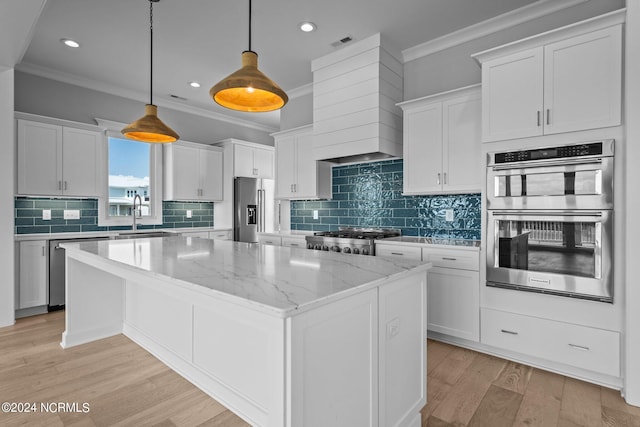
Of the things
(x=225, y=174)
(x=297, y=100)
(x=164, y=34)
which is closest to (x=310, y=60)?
(x=297, y=100)

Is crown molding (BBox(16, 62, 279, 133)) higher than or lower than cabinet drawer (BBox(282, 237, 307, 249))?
higher

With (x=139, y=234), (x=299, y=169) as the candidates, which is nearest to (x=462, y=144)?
(x=299, y=169)

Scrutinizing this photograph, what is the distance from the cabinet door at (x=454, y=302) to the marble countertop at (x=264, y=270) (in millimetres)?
1301

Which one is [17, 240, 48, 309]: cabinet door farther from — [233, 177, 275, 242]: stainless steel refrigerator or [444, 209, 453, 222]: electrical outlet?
[444, 209, 453, 222]: electrical outlet

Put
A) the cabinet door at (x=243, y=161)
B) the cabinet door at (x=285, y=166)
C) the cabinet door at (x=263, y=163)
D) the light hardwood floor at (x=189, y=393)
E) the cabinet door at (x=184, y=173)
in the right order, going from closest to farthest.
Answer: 1. the light hardwood floor at (x=189, y=393)
2. the cabinet door at (x=285, y=166)
3. the cabinet door at (x=184, y=173)
4. the cabinet door at (x=243, y=161)
5. the cabinet door at (x=263, y=163)

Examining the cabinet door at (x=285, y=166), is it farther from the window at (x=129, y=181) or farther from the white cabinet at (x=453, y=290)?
the white cabinet at (x=453, y=290)

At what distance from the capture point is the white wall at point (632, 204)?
2.15 m

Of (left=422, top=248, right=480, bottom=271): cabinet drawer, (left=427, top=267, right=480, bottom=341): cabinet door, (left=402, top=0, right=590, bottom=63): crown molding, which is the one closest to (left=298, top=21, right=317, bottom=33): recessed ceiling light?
(left=402, top=0, right=590, bottom=63): crown molding

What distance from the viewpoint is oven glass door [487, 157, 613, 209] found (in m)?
2.34

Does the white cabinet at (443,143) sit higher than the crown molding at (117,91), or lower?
lower

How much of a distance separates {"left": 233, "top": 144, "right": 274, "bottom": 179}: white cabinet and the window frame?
117cm

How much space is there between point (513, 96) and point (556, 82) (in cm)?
28

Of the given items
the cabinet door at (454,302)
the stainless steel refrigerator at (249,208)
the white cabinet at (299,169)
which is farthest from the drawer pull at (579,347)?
the stainless steel refrigerator at (249,208)

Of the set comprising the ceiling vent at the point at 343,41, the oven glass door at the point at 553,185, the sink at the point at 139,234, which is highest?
the ceiling vent at the point at 343,41
